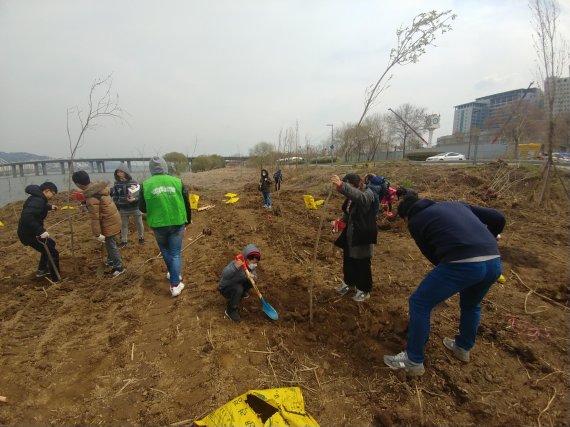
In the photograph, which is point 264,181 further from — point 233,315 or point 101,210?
point 233,315

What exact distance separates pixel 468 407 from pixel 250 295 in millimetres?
2387

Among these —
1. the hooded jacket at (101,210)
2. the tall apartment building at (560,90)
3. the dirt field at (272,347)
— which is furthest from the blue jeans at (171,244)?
the tall apartment building at (560,90)

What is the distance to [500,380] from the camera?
2.46 m

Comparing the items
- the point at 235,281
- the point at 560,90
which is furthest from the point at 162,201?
the point at 560,90

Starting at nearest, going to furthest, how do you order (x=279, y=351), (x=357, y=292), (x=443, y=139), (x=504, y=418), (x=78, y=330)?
1. (x=504, y=418)
2. (x=279, y=351)
3. (x=78, y=330)
4. (x=357, y=292)
5. (x=443, y=139)

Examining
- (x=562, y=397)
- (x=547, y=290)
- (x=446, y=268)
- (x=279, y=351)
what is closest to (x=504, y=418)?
(x=562, y=397)

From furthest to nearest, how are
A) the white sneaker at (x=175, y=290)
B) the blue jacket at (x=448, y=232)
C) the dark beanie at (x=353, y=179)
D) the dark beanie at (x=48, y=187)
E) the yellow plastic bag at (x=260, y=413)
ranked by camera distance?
the dark beanie at (x=48, y=187) < the white sneaker at (x=175, y=290) < the dark beanie at (x=353, y=179) < the blue jacket at (x=448, y=232) < the yellow plastic bag at (x=260, y=413)

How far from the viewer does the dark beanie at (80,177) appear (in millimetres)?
4138

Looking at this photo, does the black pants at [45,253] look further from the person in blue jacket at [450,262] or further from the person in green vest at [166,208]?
the person in blue jacket at [450,262]

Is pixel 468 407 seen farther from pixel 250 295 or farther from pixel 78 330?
pixel 78 330

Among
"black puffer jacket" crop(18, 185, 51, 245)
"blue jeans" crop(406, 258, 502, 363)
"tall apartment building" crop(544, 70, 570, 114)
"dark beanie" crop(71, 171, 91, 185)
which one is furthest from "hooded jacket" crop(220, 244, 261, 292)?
"tall apartment building" crop(544, 70, 570, 114)

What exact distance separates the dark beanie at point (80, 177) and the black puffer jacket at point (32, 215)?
58cm

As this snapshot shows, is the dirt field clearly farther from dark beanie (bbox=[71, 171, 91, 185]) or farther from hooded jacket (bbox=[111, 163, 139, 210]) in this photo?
dark beanie (bbox=[71, 171, 91, 185])

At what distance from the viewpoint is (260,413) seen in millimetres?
1981
